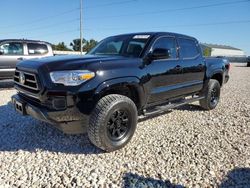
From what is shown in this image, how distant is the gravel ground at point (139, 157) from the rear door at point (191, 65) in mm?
827

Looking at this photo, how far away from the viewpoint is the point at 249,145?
14.2 ft

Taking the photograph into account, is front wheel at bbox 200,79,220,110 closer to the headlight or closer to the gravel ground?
the gravel ground

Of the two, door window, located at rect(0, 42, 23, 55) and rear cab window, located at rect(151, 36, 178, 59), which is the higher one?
rear cab window, located at rect(151, 36, 178, 59)

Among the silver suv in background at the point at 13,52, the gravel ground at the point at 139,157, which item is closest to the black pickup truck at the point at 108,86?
the gravel ground at the point at 139,157

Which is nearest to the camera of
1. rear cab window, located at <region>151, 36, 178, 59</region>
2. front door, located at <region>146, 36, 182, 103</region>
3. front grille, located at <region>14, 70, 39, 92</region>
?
front grille, located at <region>14, 70, 39, 92</region>

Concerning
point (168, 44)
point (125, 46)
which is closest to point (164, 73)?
point (168, 44)

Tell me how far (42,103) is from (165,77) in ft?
7.48

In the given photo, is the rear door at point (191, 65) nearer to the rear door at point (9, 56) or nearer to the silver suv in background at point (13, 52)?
the silver suv in background at point (13, 52)

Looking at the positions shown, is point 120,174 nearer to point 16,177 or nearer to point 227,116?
point 16,177

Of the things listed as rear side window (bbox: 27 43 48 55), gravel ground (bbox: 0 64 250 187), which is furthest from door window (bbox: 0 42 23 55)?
gravel ground (bbox: 0 64 250 187)

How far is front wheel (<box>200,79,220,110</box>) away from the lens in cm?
646

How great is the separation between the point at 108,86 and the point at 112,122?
580 millimetres

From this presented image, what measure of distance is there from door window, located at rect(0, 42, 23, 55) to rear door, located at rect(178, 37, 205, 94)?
22.0 feet

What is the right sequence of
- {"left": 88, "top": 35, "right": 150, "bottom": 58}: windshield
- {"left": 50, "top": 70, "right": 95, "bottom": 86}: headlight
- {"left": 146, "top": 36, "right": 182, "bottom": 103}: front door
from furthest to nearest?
{"left": 88, "top": 35, "right": 150, "bottom": 58}: windshield → {"left": 146, "top": 36, "right": 182, "bottom": 103}: front door → {"left": 50, "top": 70, "right": 95, "bottom": 86}: headlight
